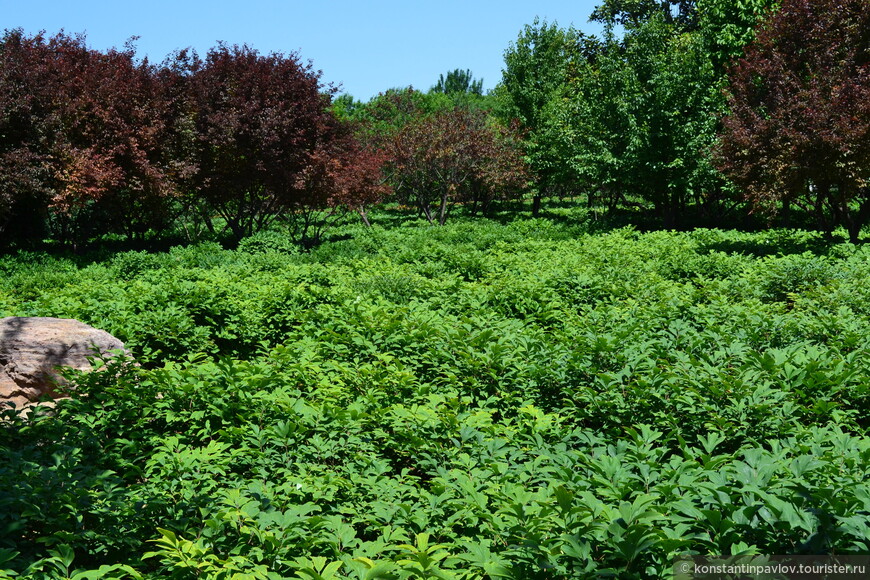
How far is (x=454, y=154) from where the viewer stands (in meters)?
25.6

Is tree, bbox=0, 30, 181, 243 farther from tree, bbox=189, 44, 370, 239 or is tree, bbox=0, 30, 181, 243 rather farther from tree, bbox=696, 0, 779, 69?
tree, bbox=696, 0, 779, 69

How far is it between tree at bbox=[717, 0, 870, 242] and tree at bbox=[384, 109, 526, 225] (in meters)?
11.8

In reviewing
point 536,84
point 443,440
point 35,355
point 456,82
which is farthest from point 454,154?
point 456,82

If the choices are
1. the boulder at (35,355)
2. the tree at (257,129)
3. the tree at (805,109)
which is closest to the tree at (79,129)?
the tree at (257,129)

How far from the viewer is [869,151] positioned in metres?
12.4

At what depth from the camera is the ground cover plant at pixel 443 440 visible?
255 cm

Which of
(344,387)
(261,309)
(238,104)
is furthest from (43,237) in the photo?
(344,387)

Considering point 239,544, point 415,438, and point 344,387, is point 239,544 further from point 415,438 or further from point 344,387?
point 344,387

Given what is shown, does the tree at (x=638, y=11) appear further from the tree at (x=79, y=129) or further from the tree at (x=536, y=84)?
the tree at (x=79, y=129)

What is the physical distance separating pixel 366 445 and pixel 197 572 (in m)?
1.32

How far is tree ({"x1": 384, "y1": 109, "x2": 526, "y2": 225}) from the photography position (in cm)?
2552

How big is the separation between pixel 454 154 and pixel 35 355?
842 inches

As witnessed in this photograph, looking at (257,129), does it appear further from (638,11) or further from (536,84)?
(638,11)

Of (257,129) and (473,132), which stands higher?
(473,132)
